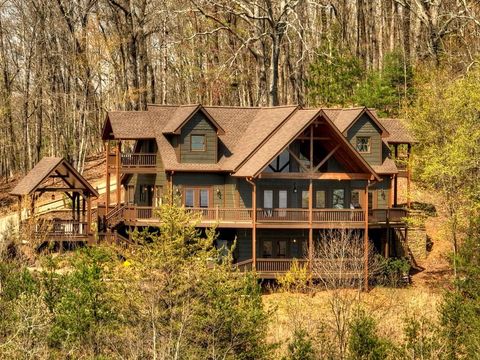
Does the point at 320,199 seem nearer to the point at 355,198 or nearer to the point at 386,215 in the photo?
the point at 355,198

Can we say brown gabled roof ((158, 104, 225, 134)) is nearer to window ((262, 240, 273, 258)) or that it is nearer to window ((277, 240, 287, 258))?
window ((262, 240, 273, 258))

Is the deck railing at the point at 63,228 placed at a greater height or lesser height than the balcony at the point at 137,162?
lesser

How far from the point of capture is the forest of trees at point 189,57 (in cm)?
6238

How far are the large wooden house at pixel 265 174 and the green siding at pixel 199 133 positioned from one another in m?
0.05

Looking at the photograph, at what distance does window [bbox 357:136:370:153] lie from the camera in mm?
50125

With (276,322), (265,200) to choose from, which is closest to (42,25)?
(265,200)

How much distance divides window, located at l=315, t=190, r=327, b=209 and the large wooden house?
12 centimetres

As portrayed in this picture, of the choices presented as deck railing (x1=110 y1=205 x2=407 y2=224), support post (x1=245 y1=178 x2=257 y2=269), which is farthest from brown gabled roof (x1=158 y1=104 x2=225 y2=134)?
support post (x1=245 y1=178 x2=257 y2=269)

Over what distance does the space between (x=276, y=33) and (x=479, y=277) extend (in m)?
24.6

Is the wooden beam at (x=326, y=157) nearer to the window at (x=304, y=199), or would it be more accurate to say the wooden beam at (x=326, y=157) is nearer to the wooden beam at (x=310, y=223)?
the wooden beam at (x=310, y=223)

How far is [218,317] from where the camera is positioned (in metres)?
29.2

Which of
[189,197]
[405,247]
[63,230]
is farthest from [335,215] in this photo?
[63,230]

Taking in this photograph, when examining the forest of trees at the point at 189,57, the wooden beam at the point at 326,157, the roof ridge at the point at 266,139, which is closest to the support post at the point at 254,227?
the roof ridge at the point at 266,139

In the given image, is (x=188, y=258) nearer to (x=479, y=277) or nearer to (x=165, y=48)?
(x=479, y=277)
